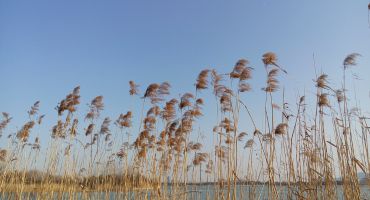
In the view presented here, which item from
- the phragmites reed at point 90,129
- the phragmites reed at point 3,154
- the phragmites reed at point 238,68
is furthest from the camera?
the phragmites reed at point 3,154

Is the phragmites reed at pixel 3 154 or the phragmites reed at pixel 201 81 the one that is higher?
the phragmites reed at pixel 201 81

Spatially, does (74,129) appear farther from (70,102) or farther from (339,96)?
(339,96)

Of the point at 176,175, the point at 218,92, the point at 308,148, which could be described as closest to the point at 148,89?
the point at 218,92

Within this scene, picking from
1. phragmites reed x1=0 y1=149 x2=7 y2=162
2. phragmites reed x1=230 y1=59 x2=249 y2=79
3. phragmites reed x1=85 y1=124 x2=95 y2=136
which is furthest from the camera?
phragmites reed x1=0 y1=149 x2=7 y2=162

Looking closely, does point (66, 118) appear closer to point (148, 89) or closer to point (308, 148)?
point (148, 89)

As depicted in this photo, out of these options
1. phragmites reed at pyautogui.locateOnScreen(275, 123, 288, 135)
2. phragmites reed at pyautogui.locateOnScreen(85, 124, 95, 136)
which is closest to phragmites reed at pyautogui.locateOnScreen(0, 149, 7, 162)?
phragmites reed at pyautogui.locateOnScreen(85, 124, 95, 136)

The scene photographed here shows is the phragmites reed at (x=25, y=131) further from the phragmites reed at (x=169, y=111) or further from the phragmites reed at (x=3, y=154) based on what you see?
the phragmites reed at (x=169, y=111)

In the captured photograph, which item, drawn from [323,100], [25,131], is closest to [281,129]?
[323,100]

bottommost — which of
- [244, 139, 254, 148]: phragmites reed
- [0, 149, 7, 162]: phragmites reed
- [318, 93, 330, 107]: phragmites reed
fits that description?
[0, 149, 7, 162]: phragmites reed

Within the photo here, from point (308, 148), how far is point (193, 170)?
2.64 m

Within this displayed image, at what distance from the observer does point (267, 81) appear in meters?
4.04

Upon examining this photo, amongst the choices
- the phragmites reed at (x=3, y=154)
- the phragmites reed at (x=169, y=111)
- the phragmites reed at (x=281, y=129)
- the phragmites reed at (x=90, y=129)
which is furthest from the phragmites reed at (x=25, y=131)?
the phragmites reed at (x=281, y=129)

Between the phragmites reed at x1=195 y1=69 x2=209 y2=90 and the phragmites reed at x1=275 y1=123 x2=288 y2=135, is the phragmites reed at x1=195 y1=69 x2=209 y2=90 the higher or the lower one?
the higher one

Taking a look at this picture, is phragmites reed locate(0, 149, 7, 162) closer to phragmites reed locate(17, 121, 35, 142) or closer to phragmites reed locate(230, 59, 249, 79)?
phragmites reed locate(17, 121, 35, 142)
